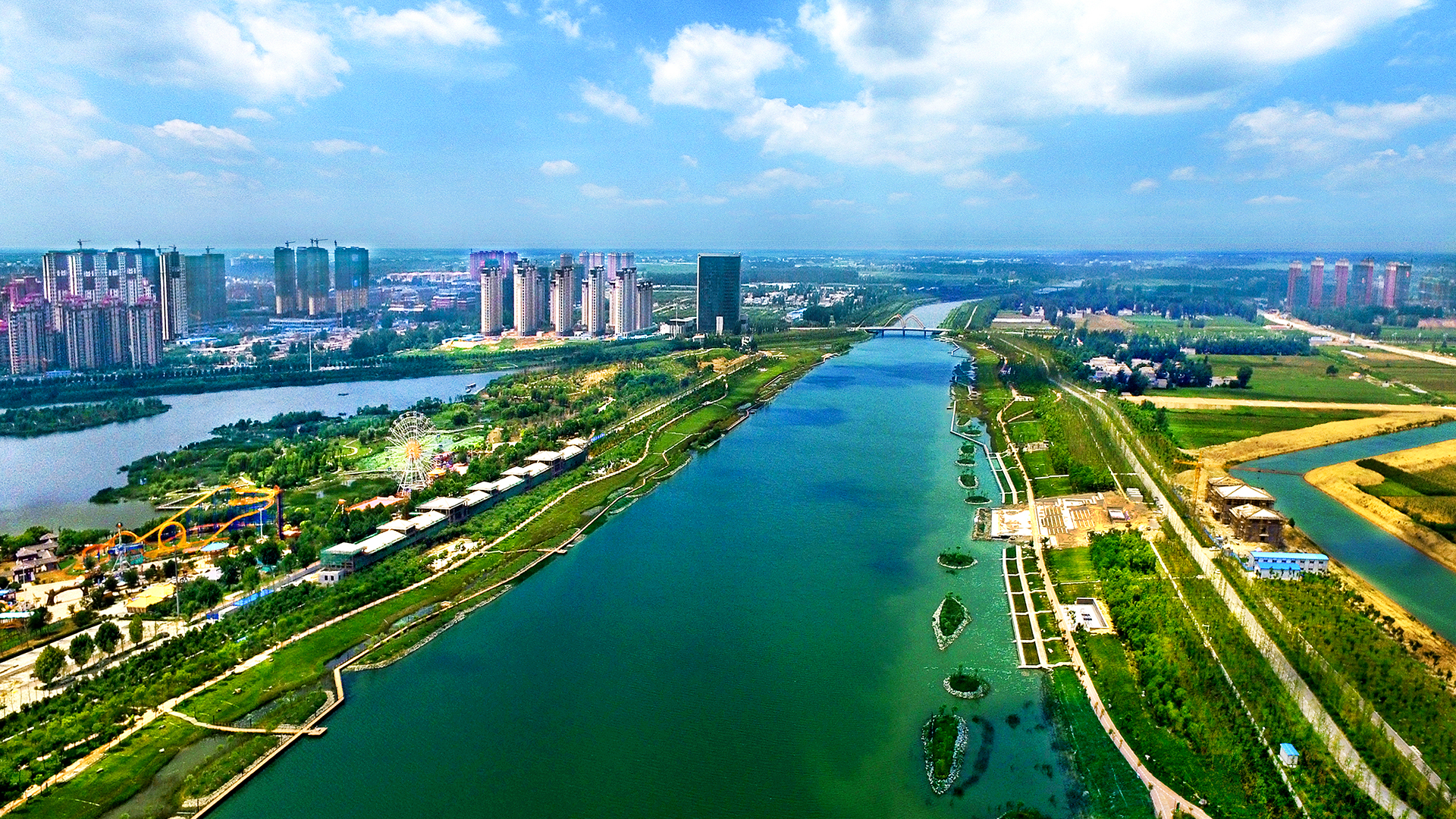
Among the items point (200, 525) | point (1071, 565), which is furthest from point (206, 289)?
point (1071, 565)

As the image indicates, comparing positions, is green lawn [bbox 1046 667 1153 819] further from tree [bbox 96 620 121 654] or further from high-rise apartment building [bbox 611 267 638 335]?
high-rise apartment building [bbox 611 267 638 335]

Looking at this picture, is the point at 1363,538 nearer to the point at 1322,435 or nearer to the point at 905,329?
the point at 1322,435

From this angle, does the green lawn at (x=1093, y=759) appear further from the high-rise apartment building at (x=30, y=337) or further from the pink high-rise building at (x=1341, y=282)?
the pink high-rise building at (x=1341, y=282)

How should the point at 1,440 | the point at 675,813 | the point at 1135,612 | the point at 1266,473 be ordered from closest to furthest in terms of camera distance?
the point at 675,813 < the point at 1135,612 < the point at 1266,473 < the point at 1,440

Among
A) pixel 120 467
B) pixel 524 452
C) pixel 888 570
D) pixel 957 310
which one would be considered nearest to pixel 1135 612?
pixel 888 570

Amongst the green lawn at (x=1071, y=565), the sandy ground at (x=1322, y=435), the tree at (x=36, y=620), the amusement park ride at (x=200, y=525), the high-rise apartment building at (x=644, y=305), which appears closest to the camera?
the tree at (x=36, y=620)

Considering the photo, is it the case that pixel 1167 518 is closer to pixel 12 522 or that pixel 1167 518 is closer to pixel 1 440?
pixel 12 522

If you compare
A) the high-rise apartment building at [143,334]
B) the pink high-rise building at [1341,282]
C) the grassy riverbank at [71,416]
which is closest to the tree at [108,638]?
the grassy riverbank at [71,416]
